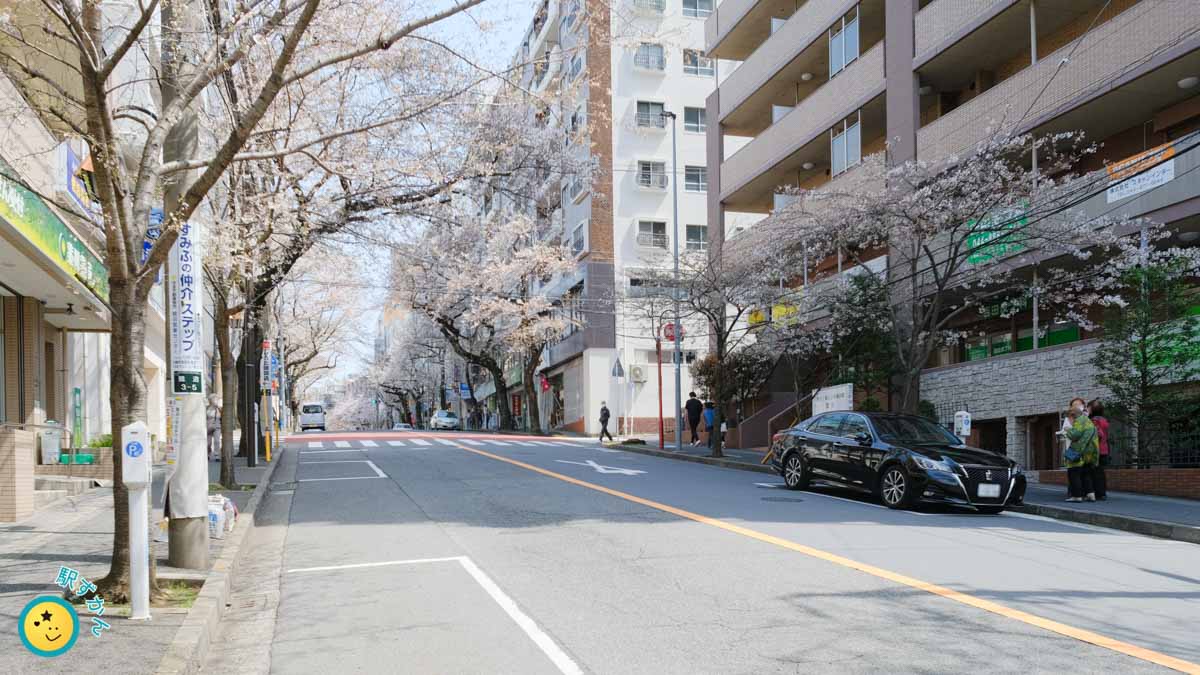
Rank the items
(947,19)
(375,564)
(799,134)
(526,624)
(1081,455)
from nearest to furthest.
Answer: (526,624), (375,564), (1081,455), (947,19), (799,134)

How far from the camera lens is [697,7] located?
47.2m

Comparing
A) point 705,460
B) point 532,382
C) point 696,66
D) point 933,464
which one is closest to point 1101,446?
point 933,464

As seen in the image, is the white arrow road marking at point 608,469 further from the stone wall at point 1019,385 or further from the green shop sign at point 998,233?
the stone wall at point 1019,385

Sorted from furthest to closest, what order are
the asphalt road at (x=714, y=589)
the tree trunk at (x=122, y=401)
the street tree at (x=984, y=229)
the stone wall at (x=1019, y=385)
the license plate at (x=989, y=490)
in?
the stone wall at (x=1019, y=385) → the street tree at (x=984, y=229) → the license plate at (x=989, y=490) → the tree trunk at (x=122, y=401) → the asphalt road at (x=714, y=589)

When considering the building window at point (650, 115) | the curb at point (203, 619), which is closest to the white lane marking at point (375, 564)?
the curb at point (203, 619)

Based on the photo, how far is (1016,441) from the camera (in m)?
20.3

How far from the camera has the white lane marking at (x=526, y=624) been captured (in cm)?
587

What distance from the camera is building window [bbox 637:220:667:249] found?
45.9m

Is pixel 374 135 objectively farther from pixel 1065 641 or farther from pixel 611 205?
pixel 611 205

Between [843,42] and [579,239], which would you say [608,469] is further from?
[579,239]

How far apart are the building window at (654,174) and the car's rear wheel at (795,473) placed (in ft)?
103

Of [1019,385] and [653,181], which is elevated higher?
[653,181]

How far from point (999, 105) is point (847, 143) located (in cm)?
605

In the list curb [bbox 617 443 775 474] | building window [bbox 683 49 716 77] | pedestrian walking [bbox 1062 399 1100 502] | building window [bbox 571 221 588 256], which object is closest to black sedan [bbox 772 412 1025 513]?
pedestrian walking [bbox 1062 399 1100 502]
